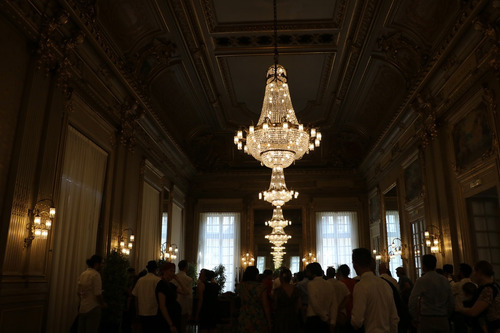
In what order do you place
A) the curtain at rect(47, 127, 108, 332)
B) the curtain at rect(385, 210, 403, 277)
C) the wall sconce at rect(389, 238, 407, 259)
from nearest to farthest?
the curtain at rect(47, 127, 108, 332), the wall sconce at rect(389, 238, 407, 259), the curtain at rect(385, 210, 403, 277)

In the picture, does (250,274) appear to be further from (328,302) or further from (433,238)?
(433,238)

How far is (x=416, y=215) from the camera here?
440 inches

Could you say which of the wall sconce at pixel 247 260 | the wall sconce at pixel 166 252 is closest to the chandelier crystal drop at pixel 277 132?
the wall sconce at pixel 166 252

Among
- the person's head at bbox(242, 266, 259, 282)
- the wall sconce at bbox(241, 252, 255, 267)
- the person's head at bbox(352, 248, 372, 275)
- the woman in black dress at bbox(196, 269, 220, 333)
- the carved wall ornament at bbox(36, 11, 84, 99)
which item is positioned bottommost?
the woman in black dress at bbox(196, 269, 220, 333)

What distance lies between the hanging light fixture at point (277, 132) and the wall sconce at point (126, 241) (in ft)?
12.4

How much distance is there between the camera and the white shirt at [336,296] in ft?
17.2

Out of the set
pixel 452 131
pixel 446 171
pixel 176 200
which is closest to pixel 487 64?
pixel 452 131

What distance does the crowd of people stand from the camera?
3.26 m

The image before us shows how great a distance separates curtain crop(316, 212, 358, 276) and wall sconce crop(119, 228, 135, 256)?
29.0 feet

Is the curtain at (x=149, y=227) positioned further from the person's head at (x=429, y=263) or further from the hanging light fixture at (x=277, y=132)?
the person's head at (x=429, y=263)

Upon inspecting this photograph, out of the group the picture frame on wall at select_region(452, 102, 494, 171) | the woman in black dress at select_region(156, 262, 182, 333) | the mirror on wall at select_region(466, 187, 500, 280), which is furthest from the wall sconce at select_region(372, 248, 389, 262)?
the woman in black dress at select_region(156, 262, 182, 333)

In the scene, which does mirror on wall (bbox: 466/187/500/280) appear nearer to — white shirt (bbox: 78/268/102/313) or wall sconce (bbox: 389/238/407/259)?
wall sconce (bbox: 389/238/407/259)

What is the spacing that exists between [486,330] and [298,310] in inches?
91.2

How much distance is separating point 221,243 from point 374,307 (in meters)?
14.4
